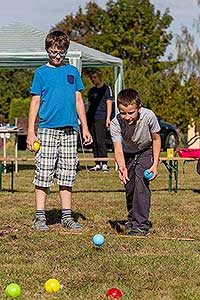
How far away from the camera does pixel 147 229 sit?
706 centimetres

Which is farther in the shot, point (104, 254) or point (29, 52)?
point (29, 52)

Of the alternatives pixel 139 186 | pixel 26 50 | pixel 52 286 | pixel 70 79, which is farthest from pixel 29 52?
pixel 52 286

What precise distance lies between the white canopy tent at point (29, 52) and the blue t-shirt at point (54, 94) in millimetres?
6550

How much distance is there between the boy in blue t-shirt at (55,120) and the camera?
23.5ft

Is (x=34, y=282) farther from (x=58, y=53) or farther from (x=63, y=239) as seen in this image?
(x=58, y=53)

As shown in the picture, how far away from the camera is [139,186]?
23.2ft

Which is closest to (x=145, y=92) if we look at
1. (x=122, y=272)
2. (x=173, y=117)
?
(x=173, y=117)

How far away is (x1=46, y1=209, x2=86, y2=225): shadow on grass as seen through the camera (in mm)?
7939

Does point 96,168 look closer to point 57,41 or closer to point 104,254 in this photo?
point 57,41

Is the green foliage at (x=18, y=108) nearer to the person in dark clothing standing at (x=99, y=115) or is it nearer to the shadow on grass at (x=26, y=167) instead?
the shadow on grass at (x=26, y=167)

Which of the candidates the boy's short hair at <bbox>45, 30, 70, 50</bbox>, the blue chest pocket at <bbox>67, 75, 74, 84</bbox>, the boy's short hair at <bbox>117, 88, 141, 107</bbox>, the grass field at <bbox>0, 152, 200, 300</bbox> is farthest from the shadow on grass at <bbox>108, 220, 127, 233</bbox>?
the boy's short hair at <bbox>45, 30, 70, 50</bbox>

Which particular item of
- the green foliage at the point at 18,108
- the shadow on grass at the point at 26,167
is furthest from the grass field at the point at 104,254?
the green foliage at the point at 18,108

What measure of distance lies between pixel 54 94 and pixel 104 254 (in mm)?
1908

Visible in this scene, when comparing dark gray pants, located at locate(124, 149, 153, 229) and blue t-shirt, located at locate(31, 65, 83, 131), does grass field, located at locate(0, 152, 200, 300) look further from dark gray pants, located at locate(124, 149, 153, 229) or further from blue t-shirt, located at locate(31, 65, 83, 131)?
blue t-shirt, located at locate(31, 65, 83, 131)
